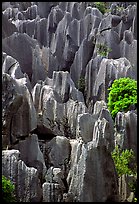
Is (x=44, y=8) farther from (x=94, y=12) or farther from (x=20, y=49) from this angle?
(x=20, y=49)

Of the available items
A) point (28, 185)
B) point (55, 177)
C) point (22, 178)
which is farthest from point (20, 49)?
point (28, 185)

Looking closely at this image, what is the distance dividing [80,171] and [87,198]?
0.66 m

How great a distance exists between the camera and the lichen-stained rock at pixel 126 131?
12195 millimetres

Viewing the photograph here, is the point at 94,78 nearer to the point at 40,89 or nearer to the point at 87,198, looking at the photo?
the point at 40,89

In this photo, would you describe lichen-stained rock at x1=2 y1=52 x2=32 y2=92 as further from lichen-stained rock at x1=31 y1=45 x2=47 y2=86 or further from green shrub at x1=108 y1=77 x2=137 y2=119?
green shrub at x1=108 y1=77 x2=137 y2=119

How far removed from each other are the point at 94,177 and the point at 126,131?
3.20m

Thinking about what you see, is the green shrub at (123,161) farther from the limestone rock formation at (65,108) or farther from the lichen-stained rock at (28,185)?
the lichen-stained rock at (28,185)

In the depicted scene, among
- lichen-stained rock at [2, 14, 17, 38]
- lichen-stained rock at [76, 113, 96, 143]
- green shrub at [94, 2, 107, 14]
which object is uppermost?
green shrub at [94, 2, 107, 14]

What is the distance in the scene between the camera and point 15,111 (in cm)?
1163

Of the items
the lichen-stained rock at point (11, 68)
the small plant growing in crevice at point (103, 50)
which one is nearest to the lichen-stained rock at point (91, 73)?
the small plant growing in crevice at point (103, 50)

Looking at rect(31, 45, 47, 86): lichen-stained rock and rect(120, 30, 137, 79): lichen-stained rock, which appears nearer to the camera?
rect(31, 45, 47, 86): lichen-stained rock

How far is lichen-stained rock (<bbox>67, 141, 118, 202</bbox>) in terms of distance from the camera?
944 centimetres

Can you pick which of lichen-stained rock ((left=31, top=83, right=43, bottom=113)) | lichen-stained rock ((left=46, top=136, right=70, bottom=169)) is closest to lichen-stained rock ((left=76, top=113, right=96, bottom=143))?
lichen-stained rock ((left=46, top=136, right=70, bottom=169))

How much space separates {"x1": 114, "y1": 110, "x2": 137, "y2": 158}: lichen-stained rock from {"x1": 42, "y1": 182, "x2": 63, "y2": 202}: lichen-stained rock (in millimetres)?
3598
